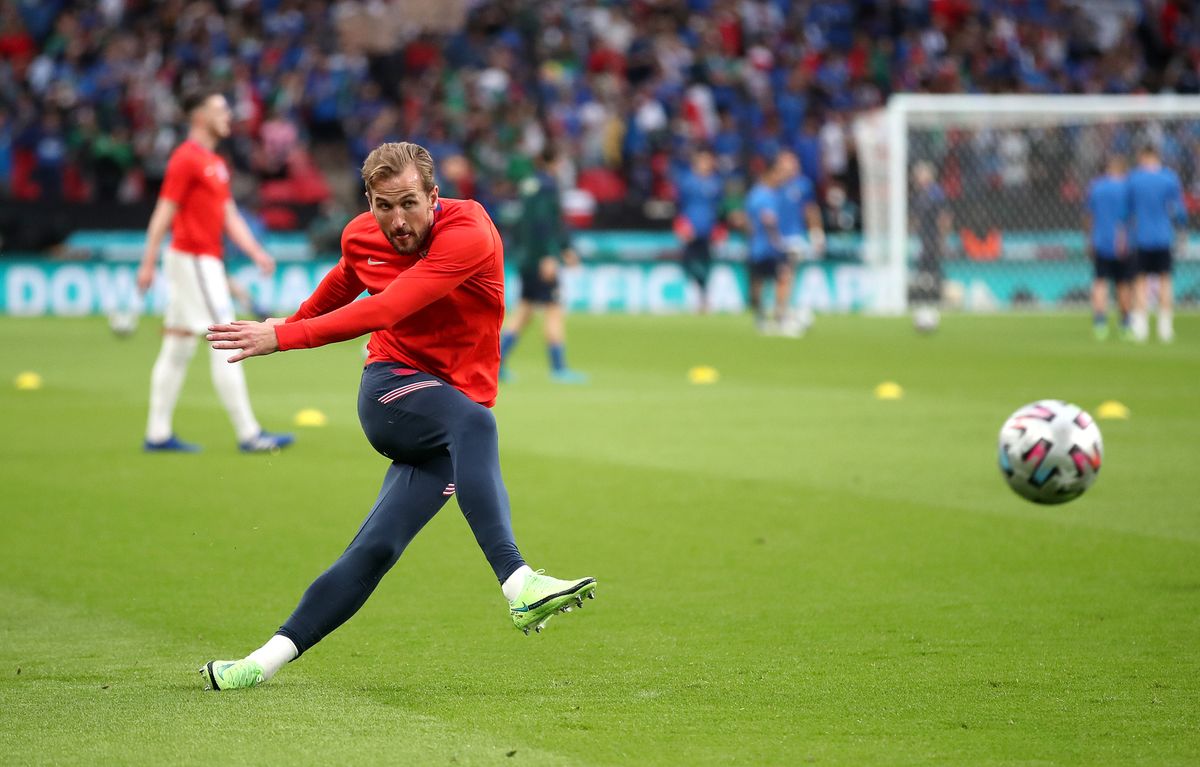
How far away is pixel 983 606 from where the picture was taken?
6.80 metres

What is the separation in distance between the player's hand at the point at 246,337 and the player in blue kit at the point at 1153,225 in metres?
19.6

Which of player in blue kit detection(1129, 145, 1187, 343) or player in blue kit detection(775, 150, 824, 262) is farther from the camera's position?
player in blue kit detection(775, 150, 824, 262)

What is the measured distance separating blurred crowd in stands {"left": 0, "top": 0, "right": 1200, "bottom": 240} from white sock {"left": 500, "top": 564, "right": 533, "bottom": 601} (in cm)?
2255

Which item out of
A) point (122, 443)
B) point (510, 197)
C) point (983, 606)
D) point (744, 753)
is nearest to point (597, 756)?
point (744, 753)

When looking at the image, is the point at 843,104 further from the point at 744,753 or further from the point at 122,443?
the point at 744,753

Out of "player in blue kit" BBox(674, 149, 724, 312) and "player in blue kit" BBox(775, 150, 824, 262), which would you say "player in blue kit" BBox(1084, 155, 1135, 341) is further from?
"player in blue kit" BBox(674, 149, 724, 312)

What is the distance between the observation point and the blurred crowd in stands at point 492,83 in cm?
2922

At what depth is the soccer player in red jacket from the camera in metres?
5.17

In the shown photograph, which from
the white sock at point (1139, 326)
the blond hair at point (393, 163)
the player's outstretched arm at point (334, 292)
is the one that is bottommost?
the white sock at point (1139, 326)

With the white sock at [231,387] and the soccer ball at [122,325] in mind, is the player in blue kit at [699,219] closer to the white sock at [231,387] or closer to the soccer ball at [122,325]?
the soccer ball at [122,325]

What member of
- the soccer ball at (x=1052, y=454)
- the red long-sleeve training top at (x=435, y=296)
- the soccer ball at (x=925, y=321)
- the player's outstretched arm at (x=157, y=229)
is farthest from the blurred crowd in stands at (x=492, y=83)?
the red long-sleeve training top at (x=435, y=296)

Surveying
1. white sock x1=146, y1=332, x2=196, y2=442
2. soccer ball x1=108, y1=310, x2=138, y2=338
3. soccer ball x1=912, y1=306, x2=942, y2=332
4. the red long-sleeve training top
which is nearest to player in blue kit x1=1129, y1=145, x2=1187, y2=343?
soccer ball x1=912, y1=306, x2=942, y2=332

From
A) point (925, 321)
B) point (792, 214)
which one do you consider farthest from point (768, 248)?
point (925, 321)

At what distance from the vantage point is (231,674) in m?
5.39
